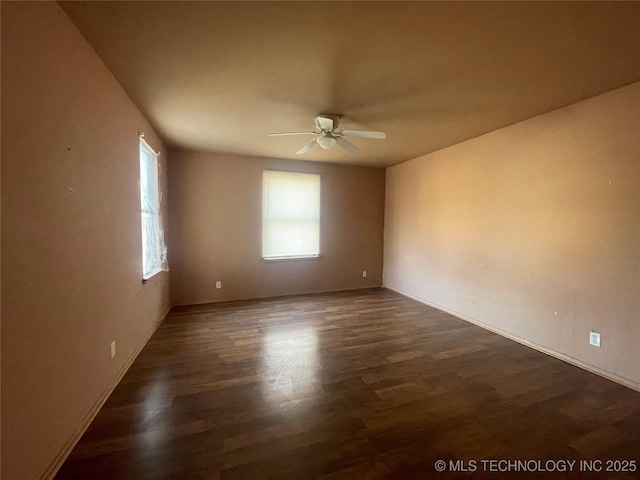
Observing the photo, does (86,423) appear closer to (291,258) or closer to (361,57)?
(361,57)

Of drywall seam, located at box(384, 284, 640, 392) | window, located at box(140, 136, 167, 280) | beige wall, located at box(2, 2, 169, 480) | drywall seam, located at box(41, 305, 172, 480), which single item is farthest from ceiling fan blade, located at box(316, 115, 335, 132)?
drywall seam, located at box(384, 284, 640, 392)

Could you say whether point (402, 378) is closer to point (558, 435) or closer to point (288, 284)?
point (558, 435)

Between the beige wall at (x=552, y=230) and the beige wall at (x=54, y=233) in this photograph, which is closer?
the beige wall at (x=54, y=233)

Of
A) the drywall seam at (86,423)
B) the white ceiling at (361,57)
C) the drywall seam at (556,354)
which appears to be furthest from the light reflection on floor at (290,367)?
the white ceiling at (361,57)

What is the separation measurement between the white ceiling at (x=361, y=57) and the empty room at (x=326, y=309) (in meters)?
0.02

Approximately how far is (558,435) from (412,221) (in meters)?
3.43

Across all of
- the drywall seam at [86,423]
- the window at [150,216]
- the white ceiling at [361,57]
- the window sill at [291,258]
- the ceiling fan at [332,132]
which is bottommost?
the drywall seam at [86,423]

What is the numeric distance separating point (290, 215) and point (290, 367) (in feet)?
9.38

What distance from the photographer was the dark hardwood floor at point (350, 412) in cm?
144

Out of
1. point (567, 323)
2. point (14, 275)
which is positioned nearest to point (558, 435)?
point (567, 323)

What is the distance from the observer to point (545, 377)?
2291 mm

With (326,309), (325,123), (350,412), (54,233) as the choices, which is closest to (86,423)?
(54,233)

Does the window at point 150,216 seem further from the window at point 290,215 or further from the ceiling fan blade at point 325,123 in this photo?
the ceiling fan blade at point 325,123

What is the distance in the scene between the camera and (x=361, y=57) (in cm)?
181
